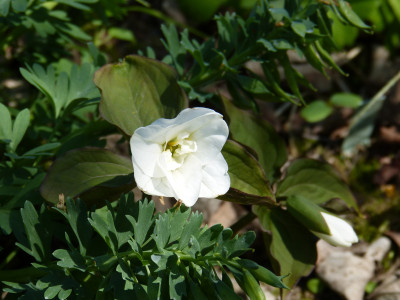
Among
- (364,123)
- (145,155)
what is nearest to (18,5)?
(145,155)

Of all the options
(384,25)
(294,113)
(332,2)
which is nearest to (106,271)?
(332,2)

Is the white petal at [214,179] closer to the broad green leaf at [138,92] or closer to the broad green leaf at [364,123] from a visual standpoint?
the broad green leaf at [138,92]

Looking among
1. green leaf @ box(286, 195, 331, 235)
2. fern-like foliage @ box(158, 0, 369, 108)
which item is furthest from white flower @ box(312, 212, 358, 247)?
fern-like foliage @ box(158, 0, 369, 108)

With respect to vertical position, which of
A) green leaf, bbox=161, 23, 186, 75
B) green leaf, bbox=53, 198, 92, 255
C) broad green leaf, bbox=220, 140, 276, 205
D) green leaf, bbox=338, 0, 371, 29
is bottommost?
green leaf, bbox=53, 198, 92, 255

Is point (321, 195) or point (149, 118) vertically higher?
point (149, 118)

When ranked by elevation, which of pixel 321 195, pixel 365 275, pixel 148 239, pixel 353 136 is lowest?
pixel 365 275

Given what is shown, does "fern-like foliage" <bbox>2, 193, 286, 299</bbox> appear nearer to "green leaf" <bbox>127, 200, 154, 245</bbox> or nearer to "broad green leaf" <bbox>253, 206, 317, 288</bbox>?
"green leaf" <bbox>127, 200, 154, 245</bbox>

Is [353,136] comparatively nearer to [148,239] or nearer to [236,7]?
[236,7]
